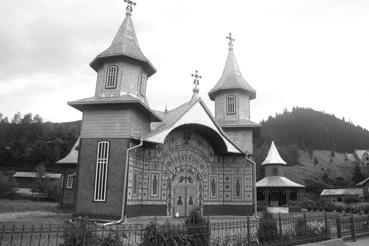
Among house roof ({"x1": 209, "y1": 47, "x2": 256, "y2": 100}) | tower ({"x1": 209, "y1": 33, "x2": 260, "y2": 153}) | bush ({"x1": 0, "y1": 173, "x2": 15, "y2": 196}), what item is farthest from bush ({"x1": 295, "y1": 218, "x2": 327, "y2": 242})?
bush ({"x1": 0, "y1": 173, "x2": 15, "y2": 196})

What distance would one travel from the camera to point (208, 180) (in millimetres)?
23188

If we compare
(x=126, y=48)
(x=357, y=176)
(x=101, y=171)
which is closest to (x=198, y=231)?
(x=101, y=171)

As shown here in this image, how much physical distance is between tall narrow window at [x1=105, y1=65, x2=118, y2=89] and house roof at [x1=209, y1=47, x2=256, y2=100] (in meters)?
9.80

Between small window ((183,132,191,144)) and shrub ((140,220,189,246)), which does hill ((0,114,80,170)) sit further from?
shrub ((140,220,189,246))

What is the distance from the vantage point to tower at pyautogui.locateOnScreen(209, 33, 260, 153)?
85.8 ft

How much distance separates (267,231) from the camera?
458 inches

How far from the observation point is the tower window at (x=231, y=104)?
27094mm

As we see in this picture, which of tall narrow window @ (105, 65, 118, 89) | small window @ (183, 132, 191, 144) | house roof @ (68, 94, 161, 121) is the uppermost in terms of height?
tall narrow window @ (105, 65, 118, 89)

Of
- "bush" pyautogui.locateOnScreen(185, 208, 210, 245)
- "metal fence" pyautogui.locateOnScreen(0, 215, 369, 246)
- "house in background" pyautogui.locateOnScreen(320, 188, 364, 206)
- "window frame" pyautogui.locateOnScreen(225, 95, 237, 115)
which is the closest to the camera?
"metal fence" pyautogui.locateOnScreen(0, 215, 369, 246)

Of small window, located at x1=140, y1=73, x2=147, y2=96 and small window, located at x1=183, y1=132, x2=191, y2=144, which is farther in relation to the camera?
small window, located at x1=183, y1=132, x2=191, y2=144

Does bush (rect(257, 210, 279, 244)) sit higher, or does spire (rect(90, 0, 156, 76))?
spire (rect(90, 0, 156, 76))

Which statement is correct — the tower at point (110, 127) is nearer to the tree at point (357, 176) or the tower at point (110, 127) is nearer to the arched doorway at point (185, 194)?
the arched doorway at point (185, 194)

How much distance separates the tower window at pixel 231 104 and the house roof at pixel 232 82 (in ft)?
2.67

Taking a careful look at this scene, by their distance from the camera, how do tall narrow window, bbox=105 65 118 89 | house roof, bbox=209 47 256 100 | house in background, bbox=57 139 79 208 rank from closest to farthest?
tall narrow window, bbox=105 65 118 89 → house roof, bbox=209 47 256 100 → house in background, bbox=57 139 79 208
